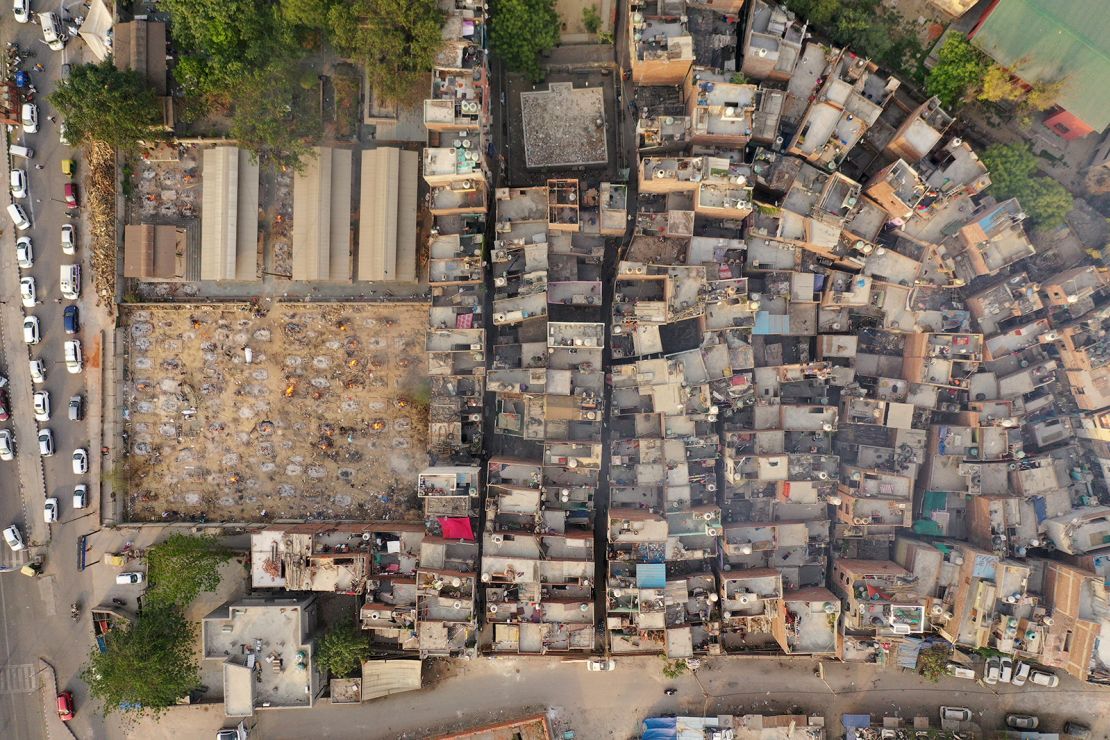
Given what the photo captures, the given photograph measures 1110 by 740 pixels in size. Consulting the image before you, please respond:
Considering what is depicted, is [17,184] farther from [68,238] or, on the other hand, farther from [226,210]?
[226,210]

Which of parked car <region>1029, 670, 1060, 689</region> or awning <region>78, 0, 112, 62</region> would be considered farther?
awning <region>78, 0, 112, 62</region>

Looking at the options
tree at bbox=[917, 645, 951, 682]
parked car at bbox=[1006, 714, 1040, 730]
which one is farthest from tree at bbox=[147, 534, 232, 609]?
parked car at bbox=[1006, 714, 1040, 730]

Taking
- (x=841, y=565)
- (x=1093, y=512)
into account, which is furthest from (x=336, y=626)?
(x=1093, y=512)

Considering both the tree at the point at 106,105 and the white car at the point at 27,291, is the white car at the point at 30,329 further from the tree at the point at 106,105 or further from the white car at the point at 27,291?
the tree at the point at 106,105

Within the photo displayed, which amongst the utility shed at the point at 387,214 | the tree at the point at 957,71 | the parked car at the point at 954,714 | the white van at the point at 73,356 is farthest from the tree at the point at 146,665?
the tree at the point at 957,71

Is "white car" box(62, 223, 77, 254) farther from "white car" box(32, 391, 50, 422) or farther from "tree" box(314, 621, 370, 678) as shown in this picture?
"tree" box(314, 621, 370, 678)

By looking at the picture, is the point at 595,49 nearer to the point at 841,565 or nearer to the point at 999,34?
the point at 999,34

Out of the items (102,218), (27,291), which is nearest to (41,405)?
(27,291)
